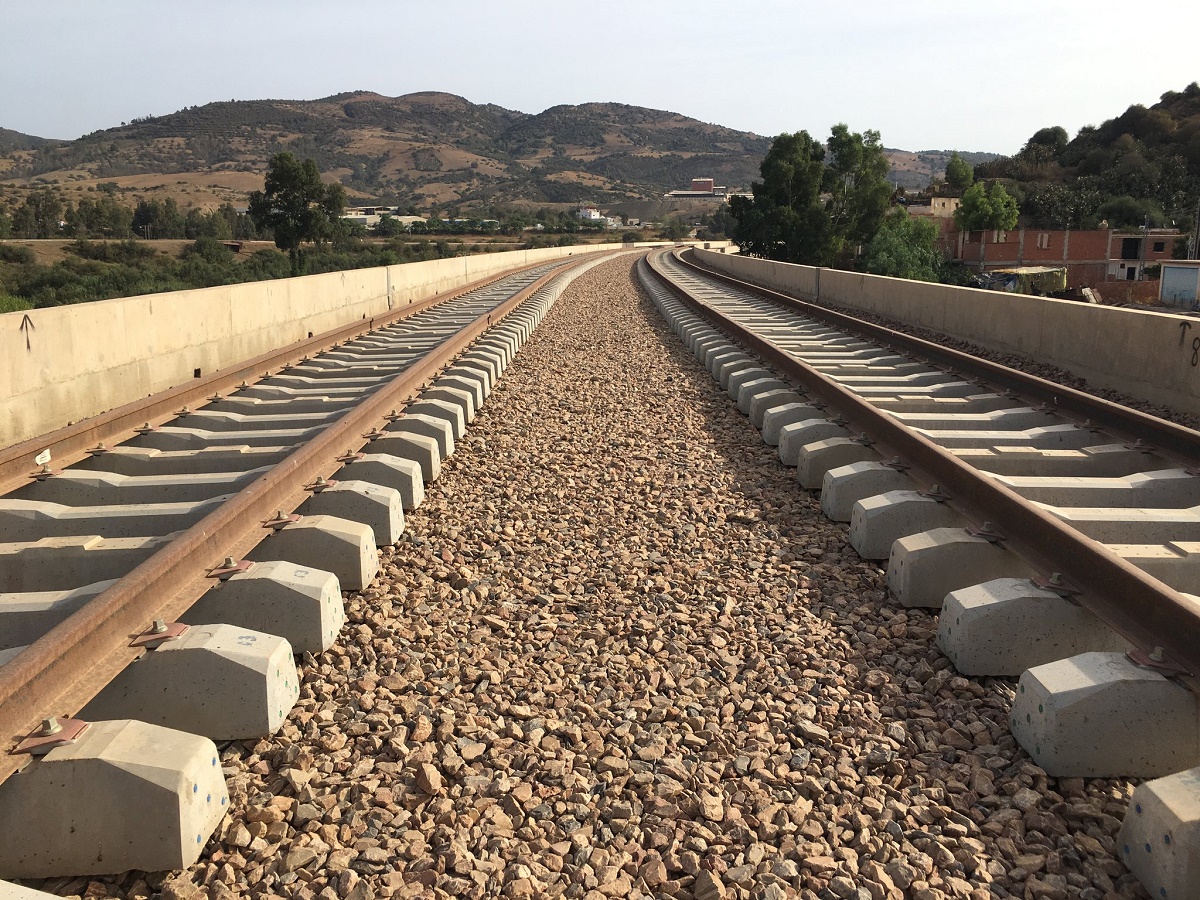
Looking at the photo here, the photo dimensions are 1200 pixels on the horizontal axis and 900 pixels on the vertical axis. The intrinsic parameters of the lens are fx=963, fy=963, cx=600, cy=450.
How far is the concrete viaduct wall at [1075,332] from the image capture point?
856 centimetres

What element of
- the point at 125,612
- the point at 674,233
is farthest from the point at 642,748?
the point at 674,233

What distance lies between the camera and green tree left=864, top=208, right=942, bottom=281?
188 feet

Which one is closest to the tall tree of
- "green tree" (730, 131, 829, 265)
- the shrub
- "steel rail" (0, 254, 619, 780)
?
"green tree" (730, 131, 829, 265)

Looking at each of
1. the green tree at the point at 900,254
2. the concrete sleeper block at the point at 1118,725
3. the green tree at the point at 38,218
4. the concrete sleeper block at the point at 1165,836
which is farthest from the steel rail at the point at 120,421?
the green tree at the point at 38,218

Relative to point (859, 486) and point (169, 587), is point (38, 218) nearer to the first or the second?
point (859, 486)

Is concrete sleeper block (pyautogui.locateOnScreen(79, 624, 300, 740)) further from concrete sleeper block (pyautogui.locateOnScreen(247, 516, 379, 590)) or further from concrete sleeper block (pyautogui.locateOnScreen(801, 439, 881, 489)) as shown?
concrete sleeper block (pyautogui.locateOnScreen(801, 439, 881, 489))

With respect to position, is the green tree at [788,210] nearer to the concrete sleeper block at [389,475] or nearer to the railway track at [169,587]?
the railway track at [169,587]

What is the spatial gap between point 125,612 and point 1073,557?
3458mm

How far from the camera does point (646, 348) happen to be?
1383 cm

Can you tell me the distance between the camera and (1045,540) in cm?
398

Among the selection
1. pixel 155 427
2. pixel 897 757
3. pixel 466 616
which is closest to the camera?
pixel 897 757

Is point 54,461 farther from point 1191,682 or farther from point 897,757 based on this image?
point 1191,682

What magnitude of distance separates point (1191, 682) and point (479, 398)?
7.06 m

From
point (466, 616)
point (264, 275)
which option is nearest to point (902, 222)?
point (264, 275)
